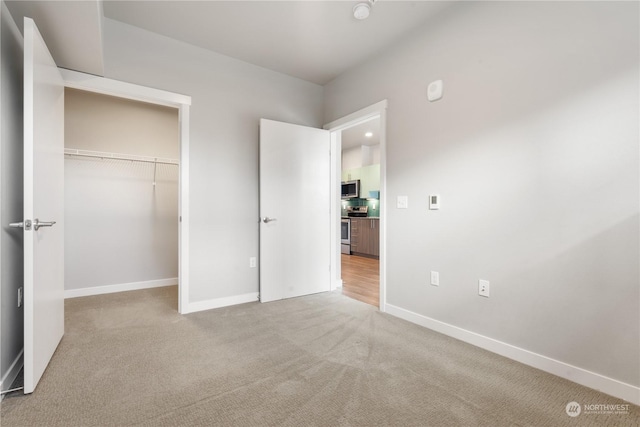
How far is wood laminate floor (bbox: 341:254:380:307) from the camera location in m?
3.45

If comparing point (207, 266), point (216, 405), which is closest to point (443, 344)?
point (216, 405)

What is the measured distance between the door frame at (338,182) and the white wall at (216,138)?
2.71 ft

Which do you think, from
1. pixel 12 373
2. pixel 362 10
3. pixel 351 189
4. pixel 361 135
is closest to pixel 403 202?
pixel 362 10

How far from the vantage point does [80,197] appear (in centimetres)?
346

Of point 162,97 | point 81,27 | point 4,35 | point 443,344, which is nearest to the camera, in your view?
point 4,35

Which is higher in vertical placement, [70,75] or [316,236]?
[70,75]

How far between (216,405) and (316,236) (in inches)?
89.5

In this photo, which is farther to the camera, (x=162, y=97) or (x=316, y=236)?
(x=316, y=236)

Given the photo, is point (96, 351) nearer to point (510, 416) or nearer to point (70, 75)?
point (70, 75)

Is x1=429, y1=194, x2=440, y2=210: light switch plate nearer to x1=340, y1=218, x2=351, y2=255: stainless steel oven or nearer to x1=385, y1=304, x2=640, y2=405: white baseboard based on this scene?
x1=385, y1=304, x2=640, y2=405: white baseboard

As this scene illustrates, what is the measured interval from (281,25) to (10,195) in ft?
7.59

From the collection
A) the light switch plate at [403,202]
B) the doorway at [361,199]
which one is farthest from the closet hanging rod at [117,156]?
the doorway at [361,199]

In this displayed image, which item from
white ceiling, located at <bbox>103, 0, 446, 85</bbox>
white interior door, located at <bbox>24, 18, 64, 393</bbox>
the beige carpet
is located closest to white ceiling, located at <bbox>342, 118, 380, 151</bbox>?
white ceiling, located at <bbox>103, 0, 446, 85</bbox>

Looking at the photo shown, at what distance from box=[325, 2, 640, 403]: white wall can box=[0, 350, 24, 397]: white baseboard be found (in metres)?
2.72
